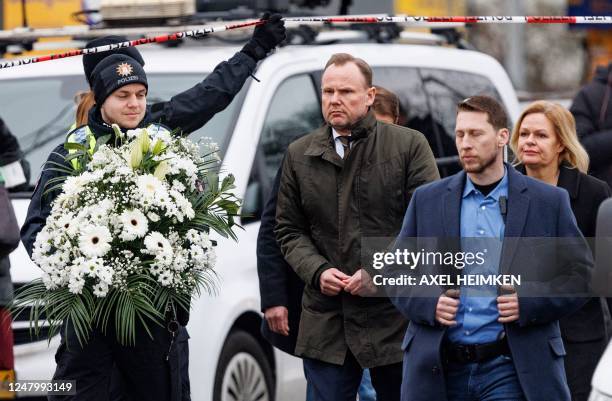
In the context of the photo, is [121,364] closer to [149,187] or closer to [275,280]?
[149,187]

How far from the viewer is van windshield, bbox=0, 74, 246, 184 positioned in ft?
25.8

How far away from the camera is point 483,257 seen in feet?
17.7

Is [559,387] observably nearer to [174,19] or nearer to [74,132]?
[74,132]

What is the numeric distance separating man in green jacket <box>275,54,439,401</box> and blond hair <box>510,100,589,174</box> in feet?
2.75

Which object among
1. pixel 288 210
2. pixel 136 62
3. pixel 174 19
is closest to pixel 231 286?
pixel 288 210

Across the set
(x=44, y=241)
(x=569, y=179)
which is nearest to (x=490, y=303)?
(x=569, y=179)

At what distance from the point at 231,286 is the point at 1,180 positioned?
1.29 meters

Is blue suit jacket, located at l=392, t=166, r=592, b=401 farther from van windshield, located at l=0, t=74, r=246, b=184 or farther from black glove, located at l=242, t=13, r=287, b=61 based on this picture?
van windshield, located at l=0, t=74, r=246, b=184

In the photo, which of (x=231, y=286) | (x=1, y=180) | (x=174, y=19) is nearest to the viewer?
(x=1, y=180)

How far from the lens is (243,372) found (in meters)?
7.52

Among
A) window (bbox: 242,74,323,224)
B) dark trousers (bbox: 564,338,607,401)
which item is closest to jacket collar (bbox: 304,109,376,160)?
window (bbox: 242,74,323,224)

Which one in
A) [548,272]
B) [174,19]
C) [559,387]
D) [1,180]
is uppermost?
[174,19]

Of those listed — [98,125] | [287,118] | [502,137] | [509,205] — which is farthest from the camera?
[287,118]

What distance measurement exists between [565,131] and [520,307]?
73.0 inches
